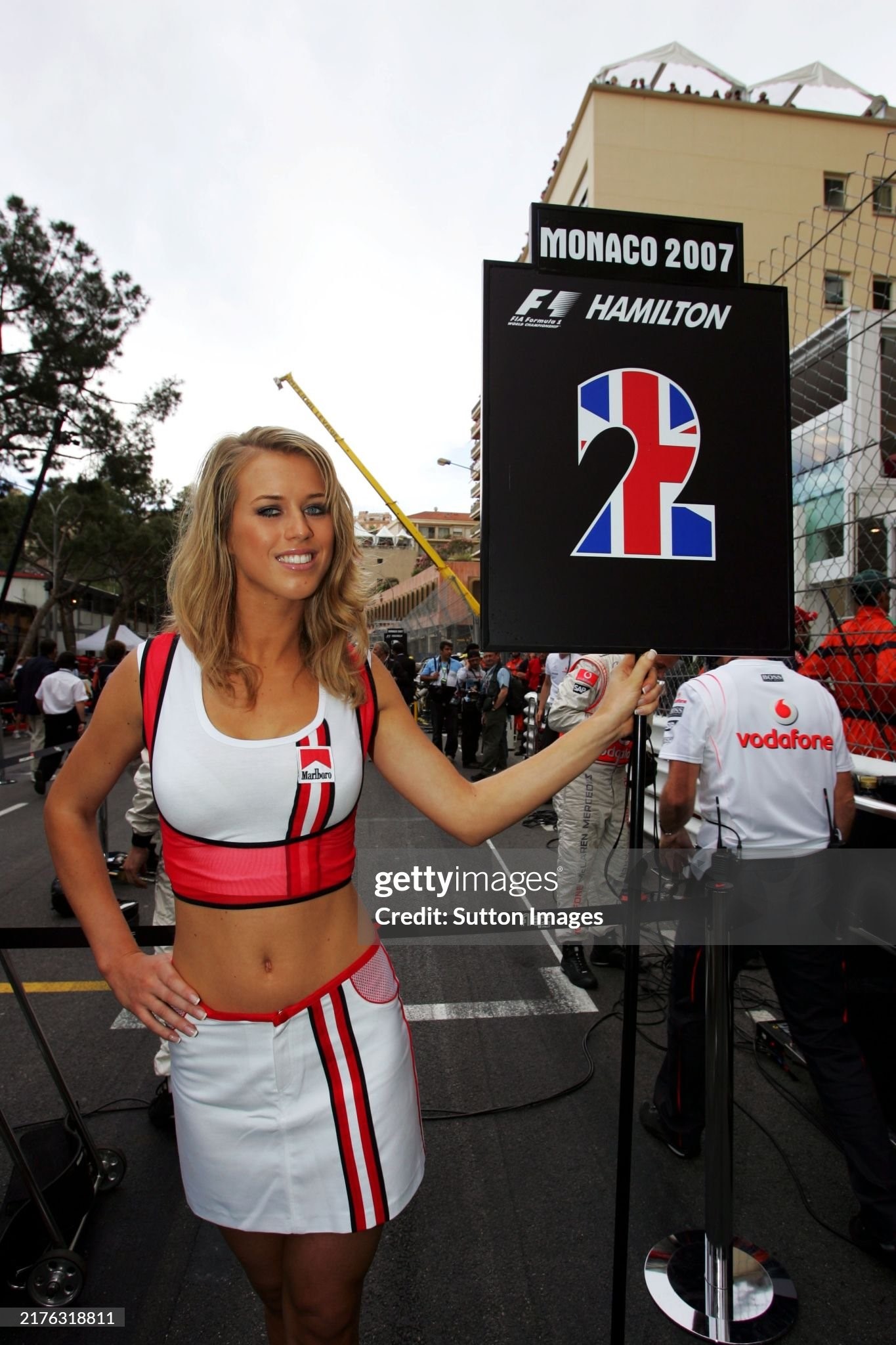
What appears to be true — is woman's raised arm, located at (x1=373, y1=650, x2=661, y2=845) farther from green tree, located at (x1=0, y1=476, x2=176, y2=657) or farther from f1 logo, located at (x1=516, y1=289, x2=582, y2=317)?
green tree, located at (x1=0, y1=476, x2=176, y2=657)

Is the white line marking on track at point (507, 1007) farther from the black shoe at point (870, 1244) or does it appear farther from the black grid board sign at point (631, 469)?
the black grid board sign at point (631, 469)

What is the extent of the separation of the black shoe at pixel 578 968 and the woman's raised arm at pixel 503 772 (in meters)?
2.88

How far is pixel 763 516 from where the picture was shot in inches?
63.8

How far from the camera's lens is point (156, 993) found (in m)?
1.35

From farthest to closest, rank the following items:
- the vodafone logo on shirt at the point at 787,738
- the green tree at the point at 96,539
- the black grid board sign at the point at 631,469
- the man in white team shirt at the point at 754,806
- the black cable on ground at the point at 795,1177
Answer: the green tree at the point at 96,539 → the vodafone logo on shirt at the point at 787,738 → the man in white team shirt at the point at 754,806 → the black cable on ground at the point at 795,1177 → the black grid board sign at the point at 631,469

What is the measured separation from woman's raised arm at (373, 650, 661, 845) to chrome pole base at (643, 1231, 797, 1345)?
152 cm

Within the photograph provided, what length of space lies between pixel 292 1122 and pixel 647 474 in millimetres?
1356

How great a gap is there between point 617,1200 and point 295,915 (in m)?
0.92

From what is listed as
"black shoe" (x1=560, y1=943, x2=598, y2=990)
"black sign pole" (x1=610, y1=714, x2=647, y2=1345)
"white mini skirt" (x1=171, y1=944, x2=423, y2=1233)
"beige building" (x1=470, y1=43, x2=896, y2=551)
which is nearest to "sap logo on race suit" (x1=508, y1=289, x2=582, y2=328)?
"black sign pole" (x1=610, y1=714, x2=647, y2=1345)

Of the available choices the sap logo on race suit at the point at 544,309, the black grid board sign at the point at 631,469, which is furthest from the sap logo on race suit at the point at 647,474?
the sap logo on race suit at the point at 544,309

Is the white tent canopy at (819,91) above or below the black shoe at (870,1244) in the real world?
above

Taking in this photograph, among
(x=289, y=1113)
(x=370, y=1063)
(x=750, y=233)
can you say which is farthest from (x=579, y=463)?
(x=750, y=233)

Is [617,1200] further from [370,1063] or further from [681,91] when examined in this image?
[681,91]

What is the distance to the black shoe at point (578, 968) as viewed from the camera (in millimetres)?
4027
